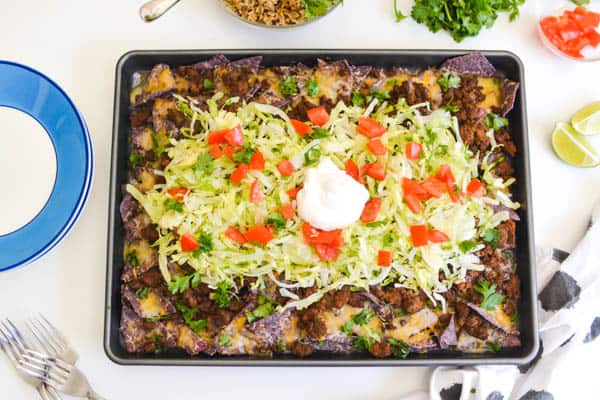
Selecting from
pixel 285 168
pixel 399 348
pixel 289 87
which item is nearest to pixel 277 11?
pixel 289 87

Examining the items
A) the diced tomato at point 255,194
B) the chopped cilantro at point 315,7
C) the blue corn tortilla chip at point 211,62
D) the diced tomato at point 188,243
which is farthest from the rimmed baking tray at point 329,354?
the diced tomato at point 255,194

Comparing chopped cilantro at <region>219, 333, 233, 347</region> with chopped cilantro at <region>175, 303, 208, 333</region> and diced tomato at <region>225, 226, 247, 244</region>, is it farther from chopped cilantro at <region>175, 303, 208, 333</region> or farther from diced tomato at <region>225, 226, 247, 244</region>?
diced tomato at <region>225, 226, 247, 244</region>

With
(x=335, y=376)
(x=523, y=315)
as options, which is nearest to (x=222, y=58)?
(x=335, y=376)

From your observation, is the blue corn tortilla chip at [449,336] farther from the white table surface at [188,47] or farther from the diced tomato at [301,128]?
the diced tomato at [301,128]

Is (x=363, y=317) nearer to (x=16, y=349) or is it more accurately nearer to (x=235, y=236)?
(x=235, y=236)

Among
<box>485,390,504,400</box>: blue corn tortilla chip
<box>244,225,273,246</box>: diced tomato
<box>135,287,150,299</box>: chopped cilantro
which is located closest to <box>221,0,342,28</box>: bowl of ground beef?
<box>244,225,273,246</box>: diced tomato
